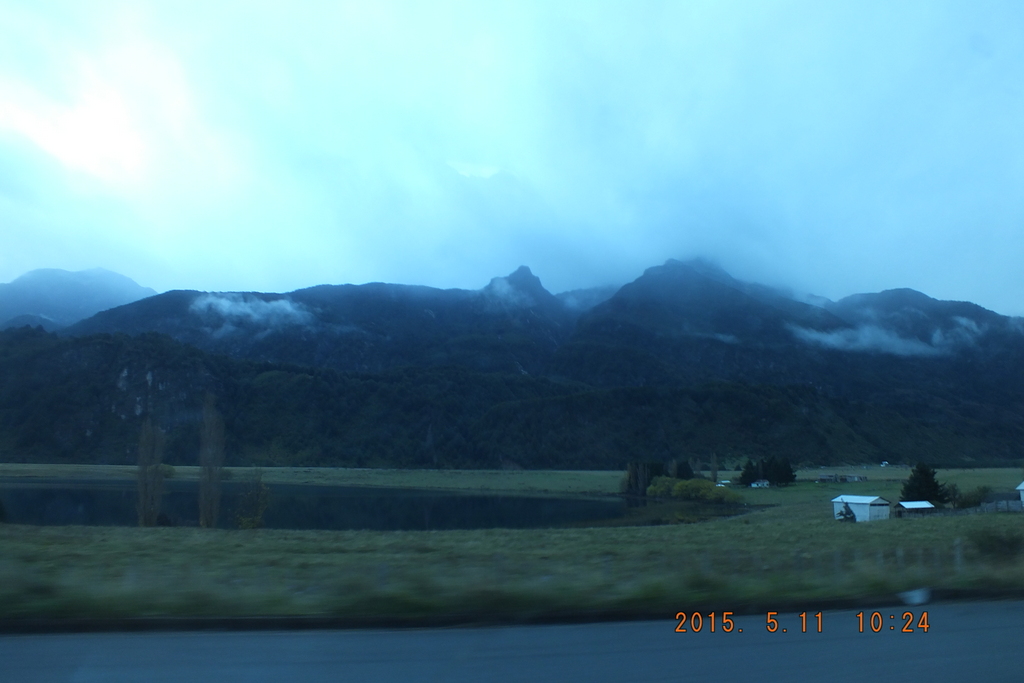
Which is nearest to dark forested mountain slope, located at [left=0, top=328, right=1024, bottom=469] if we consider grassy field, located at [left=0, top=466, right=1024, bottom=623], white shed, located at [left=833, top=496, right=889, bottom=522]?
Result: white shed, located at [left=833, top=496, right=889, bottom=522]

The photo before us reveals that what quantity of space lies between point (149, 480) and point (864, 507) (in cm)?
4179

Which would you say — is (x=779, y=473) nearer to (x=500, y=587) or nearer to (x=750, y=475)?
(x=750, y=475)

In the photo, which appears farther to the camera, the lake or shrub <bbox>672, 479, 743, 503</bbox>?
shrub <bbox>672, 479, 743, 503</bbox>

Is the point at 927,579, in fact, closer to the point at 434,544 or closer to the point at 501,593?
the point at 501,593

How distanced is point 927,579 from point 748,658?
4972 millimetres

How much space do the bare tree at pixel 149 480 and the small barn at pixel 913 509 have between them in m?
43.7

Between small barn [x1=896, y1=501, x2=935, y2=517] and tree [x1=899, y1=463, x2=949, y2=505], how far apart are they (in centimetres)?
372

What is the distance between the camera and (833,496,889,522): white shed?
138 feet

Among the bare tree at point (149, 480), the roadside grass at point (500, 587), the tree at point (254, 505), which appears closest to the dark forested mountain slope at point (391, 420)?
the bare tree at point (149, 480)

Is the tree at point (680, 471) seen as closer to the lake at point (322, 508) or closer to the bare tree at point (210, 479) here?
the lake at point (322, 508)

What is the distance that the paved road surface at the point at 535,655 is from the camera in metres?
6.20

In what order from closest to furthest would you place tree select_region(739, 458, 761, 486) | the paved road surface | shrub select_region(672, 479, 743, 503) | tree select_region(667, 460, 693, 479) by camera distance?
the paved road surface
shrub select_region(672, 479, 743, 503)
tree select_region(667, 460, 693, 479)
tree select_region(739, 458, 761, 486)

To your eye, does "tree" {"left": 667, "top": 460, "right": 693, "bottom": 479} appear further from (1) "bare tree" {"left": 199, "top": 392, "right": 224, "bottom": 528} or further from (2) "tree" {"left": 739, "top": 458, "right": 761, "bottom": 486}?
(1) "bare tree" {"left": 199, "top": 392, "right": 224, "bottom": 528}

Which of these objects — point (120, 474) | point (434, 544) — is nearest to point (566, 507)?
point (434, 544)
